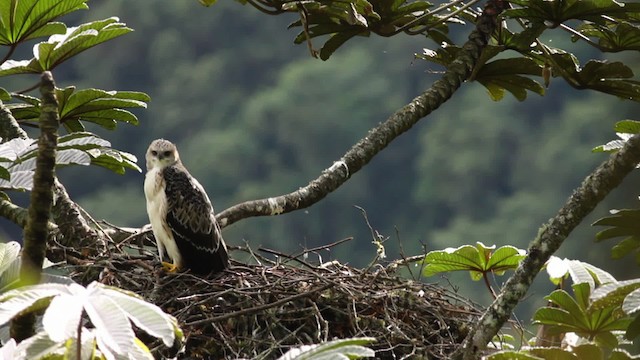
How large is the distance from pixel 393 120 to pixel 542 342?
1607mm

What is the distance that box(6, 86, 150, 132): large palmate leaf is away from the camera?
4.65m

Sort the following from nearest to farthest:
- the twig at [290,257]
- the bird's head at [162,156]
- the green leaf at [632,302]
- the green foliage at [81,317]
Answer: the green foliage at [81,317] < the green leaf at [632,302] < the twig at [290,257] < the bird's head at [162,156]

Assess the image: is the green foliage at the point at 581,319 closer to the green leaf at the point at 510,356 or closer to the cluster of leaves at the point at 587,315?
the cluster of leaves at the point at 587,315

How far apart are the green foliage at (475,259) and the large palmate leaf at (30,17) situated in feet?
5.30

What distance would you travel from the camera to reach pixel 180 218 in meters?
5.59

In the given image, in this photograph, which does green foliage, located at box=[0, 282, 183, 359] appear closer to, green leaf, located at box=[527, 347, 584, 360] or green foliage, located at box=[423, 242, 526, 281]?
green leaf, located at box=[527, 347, 584, 360]

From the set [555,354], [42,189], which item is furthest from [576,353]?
[42,189]

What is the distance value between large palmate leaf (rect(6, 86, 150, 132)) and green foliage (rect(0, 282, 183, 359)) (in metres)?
2.13

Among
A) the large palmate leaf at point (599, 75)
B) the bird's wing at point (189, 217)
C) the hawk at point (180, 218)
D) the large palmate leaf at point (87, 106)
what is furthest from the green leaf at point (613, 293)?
the bird's wing at point (189, 217)

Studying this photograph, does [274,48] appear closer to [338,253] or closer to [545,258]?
[338,253]

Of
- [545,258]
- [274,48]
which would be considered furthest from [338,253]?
[274,48]

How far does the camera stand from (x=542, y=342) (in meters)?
3.72

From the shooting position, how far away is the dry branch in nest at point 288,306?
14.6 feet

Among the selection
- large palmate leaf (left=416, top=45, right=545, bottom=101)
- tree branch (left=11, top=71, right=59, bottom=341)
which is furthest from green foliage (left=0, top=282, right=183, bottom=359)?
large palmate leaf (left=416, top=45, right=545, bottom=101)
